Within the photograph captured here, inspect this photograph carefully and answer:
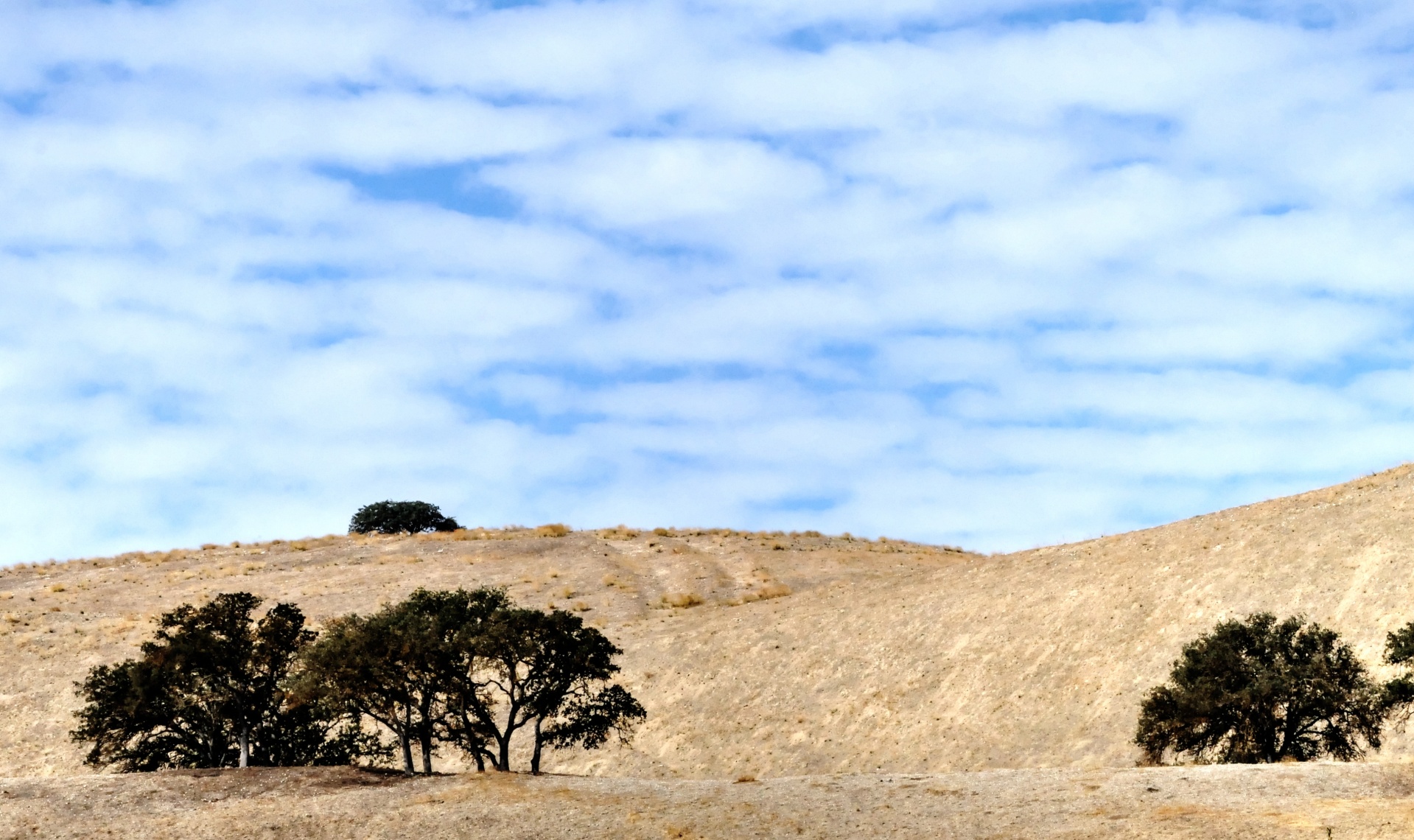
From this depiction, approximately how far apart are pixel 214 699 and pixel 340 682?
585 centimetres

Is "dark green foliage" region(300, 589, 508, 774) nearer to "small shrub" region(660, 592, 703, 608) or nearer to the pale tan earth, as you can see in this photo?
the pale tan earth

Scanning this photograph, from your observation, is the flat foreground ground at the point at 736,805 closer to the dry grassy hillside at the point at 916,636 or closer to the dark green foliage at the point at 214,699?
the dark green foliage at the point at 214,699

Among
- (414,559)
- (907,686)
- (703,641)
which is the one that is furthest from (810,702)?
(414,559)

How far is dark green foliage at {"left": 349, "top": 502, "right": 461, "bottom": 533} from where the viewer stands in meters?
130

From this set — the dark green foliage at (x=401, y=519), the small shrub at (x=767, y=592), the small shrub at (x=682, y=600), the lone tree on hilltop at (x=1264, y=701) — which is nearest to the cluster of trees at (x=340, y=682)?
the lone tree on hilltop at (x=1264, y=701)

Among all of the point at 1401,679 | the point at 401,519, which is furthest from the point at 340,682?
the point at 401,519

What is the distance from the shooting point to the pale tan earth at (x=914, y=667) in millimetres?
37906

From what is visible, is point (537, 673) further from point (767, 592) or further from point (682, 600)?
point (767, 592)

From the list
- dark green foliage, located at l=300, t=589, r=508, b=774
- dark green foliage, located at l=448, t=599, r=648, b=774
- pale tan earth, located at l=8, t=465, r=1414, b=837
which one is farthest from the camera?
dark green foliage, located at l=448, t=599, r=648, b=774

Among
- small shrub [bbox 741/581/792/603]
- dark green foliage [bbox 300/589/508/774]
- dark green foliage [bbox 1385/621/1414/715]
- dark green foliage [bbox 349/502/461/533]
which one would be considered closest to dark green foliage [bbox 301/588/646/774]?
dark green foliage [bbox 300/589/508/774]

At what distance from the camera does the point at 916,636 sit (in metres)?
68.4

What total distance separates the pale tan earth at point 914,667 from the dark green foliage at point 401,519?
37.6 metres

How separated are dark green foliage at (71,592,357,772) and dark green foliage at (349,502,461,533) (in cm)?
7896

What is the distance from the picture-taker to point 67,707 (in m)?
67.9
